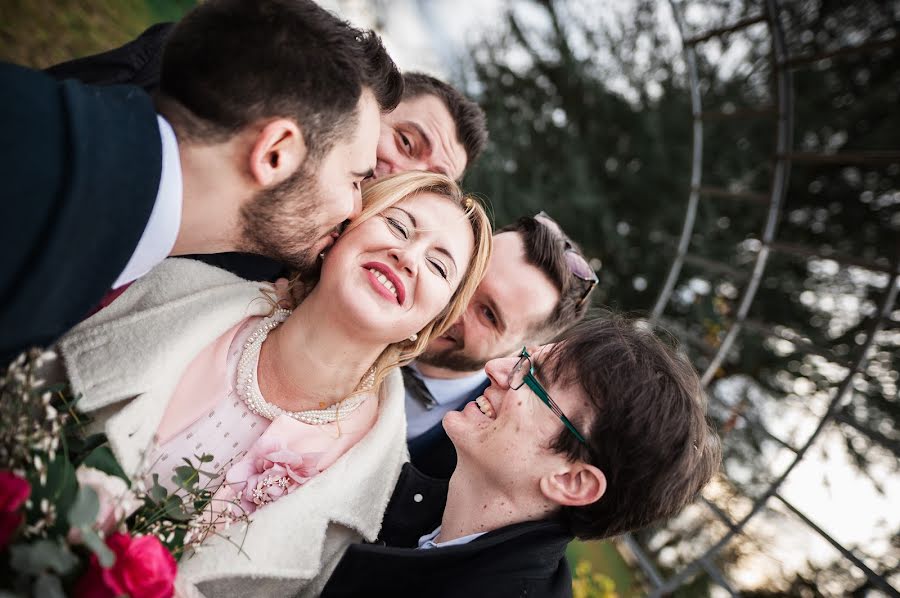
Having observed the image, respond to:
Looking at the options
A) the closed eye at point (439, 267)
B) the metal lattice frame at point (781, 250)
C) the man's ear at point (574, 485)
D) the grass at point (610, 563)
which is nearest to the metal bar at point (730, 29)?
the metal lattice frame at point (781, 250)

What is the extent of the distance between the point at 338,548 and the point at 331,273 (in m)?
1.03

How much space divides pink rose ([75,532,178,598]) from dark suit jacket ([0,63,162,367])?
59cm

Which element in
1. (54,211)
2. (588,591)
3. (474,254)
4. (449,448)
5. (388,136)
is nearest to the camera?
(54,211)

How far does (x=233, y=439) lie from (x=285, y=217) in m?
0.92

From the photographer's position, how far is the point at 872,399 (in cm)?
561

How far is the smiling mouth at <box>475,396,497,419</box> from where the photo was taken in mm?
2412

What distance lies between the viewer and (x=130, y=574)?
1370 millimetres

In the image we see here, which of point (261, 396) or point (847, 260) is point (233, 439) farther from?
point (847, 260)

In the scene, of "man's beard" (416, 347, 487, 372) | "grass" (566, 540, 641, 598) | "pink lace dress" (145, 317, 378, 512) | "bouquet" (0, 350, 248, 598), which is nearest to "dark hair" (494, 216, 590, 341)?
"man's beard" (416, 347, 487, 372)

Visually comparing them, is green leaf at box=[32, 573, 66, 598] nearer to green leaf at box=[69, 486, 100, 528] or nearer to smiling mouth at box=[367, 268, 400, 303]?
green leaf at box=[69, 486, 100, 528]

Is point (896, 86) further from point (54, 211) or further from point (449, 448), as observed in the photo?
point (54, 211)

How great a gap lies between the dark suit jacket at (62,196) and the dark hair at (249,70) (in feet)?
0.70

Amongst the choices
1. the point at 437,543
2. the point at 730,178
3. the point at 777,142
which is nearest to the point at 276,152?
the point at 437,543

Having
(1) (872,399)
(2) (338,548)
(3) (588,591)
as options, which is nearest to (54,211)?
(2) (338,548)
